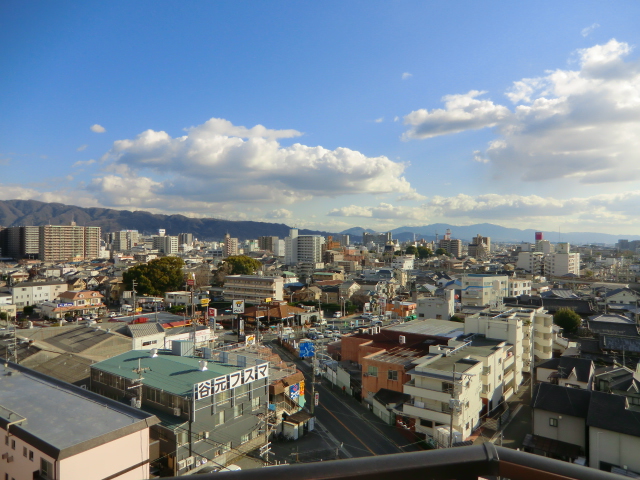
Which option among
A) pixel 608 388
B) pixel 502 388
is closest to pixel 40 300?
pixel 502 388

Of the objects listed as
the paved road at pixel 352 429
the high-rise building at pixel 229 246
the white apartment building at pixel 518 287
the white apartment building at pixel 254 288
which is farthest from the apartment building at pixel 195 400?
the high-rise building at pixel 229 246

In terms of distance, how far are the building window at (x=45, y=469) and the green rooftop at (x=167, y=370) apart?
2.69 meters

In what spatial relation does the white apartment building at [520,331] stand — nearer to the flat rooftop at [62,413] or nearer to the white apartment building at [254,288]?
the flat rooftop at [62,413]

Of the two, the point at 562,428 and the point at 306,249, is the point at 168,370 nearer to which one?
the point at 562,428

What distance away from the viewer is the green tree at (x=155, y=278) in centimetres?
2958

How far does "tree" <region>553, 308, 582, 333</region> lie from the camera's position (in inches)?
809

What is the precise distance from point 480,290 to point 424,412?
18495 mm

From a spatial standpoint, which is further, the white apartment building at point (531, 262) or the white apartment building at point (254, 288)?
the white apartment building at point (531, 262)

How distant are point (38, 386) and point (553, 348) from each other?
59.8 ft

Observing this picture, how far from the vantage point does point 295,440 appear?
10055mm

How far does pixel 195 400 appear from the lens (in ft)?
25.9

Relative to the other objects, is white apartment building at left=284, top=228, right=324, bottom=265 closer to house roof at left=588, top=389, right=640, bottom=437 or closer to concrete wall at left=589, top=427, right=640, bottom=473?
house roof at left=588, top=389, right=640, bottom=437

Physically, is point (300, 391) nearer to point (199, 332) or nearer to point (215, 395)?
point (215, 395)

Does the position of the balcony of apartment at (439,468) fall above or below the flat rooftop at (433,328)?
above
